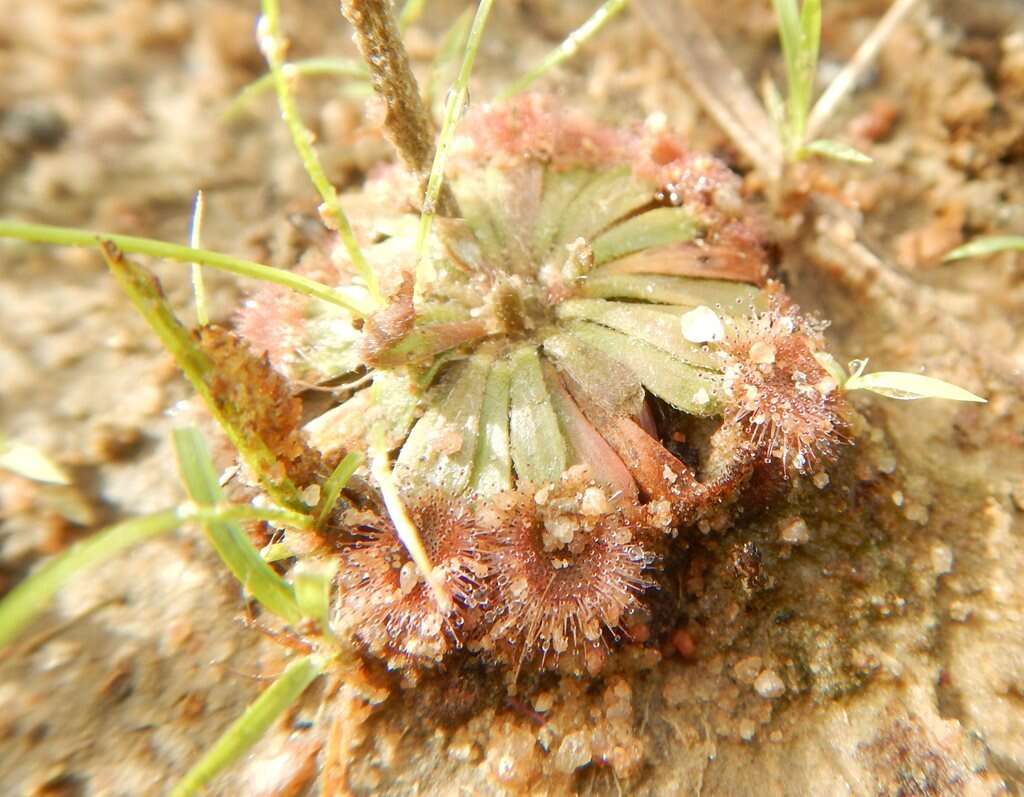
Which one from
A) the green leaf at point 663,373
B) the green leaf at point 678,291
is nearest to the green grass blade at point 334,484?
the green leaf at point 663,373

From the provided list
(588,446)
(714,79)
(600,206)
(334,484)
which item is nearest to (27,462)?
(334,484)

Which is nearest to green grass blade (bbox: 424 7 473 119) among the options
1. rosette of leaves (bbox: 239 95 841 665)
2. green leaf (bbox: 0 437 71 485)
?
rosette of leaves (bbox: 239 95 841 665)

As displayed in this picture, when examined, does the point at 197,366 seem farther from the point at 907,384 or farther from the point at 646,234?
the point at 907,384

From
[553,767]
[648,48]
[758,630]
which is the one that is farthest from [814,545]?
[648,48]

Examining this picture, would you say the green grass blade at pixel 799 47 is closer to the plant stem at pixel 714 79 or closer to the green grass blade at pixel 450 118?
the plant stem at pixel 714 79

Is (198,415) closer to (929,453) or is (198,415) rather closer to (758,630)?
(758,630)

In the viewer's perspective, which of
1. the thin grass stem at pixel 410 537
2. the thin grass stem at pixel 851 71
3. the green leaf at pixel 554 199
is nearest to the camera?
the thin grass stem at pixel 410 537
